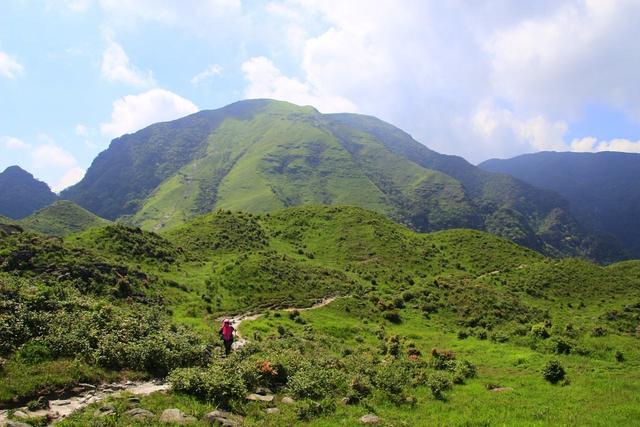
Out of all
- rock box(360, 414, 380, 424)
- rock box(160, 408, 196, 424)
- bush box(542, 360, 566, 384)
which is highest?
rock box(160, 408, 196, 424)

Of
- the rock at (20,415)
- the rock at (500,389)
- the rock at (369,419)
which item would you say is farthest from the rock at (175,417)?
the rock at (500,389)

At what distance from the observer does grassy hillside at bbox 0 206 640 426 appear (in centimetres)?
2164

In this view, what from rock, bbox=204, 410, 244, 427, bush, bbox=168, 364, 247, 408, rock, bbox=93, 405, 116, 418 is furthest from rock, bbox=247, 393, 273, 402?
rock, bbox=93, 405, 116, 418

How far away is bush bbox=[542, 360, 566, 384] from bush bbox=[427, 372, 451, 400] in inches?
257

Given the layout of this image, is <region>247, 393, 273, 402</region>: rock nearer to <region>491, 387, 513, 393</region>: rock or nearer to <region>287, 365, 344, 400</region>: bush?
<region>287, 365, 344, 400</region>: bush

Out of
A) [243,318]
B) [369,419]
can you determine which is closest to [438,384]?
[369,419]

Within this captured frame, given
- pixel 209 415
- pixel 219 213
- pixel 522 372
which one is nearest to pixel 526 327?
pixel 522 372

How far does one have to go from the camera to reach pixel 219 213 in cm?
11300

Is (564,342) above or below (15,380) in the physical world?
below

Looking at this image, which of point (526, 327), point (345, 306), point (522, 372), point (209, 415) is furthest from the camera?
point (345, 306)

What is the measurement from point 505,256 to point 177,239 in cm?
7017

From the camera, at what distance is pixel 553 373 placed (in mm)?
29438

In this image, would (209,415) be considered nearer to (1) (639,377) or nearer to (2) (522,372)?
(2) (522,372)

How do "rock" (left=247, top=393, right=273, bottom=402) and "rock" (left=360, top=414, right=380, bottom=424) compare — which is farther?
"rock" (left=247, top=393, right=273, bottom=402)
